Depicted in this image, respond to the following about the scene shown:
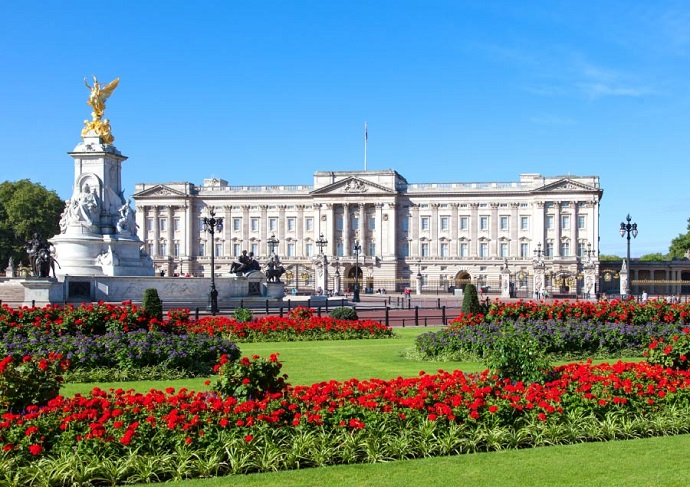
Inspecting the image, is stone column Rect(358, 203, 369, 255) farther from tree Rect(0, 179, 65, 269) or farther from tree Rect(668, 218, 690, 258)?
tree Rect(668, 218, 690, 258)

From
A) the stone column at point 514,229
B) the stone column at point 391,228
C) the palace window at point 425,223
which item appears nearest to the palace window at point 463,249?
the palace window at point 425,223

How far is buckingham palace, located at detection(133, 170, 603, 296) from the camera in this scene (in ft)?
317

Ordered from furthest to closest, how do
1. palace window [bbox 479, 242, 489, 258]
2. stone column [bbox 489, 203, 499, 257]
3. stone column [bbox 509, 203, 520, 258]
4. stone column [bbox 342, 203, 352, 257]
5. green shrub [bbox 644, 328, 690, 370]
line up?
1. stone column [bbox 342, 203, 352, 257]
2. palace window [bbox 479, 242, 489, 258]
3. stone column [bbox 489, 203, 499, 257]
4. stone column [bbox 509, 203, 520, 258]
5. green shrub [bbox 644, 328, 690, 370]

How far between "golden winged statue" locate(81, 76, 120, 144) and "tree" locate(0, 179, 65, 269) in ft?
140

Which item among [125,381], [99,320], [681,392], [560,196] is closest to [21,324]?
[99,320]

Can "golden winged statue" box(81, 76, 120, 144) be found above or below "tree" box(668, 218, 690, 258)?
above

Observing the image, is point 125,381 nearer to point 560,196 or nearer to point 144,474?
point 144,474

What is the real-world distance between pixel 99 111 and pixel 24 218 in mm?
44190

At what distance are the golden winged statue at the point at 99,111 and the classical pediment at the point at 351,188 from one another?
58206 millimetres

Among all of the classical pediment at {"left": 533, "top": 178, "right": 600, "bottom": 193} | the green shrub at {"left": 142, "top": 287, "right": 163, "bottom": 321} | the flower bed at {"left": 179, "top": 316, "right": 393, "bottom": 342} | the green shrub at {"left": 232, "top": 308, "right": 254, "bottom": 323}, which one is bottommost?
the flower bed at {"left": 179, "top": 316, "right": 393, "bottom": 342}

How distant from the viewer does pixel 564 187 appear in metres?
96.2

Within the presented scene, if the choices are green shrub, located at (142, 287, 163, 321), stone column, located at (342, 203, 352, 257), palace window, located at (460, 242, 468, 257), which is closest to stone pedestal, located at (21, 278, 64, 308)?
green shrub, located at (142, 287, 163, 321)

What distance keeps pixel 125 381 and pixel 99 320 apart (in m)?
4.01

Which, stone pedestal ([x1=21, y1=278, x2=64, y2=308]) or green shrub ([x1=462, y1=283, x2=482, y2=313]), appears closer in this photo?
green shrub ([x1=462, y1=283, x2=482, y2=313])
